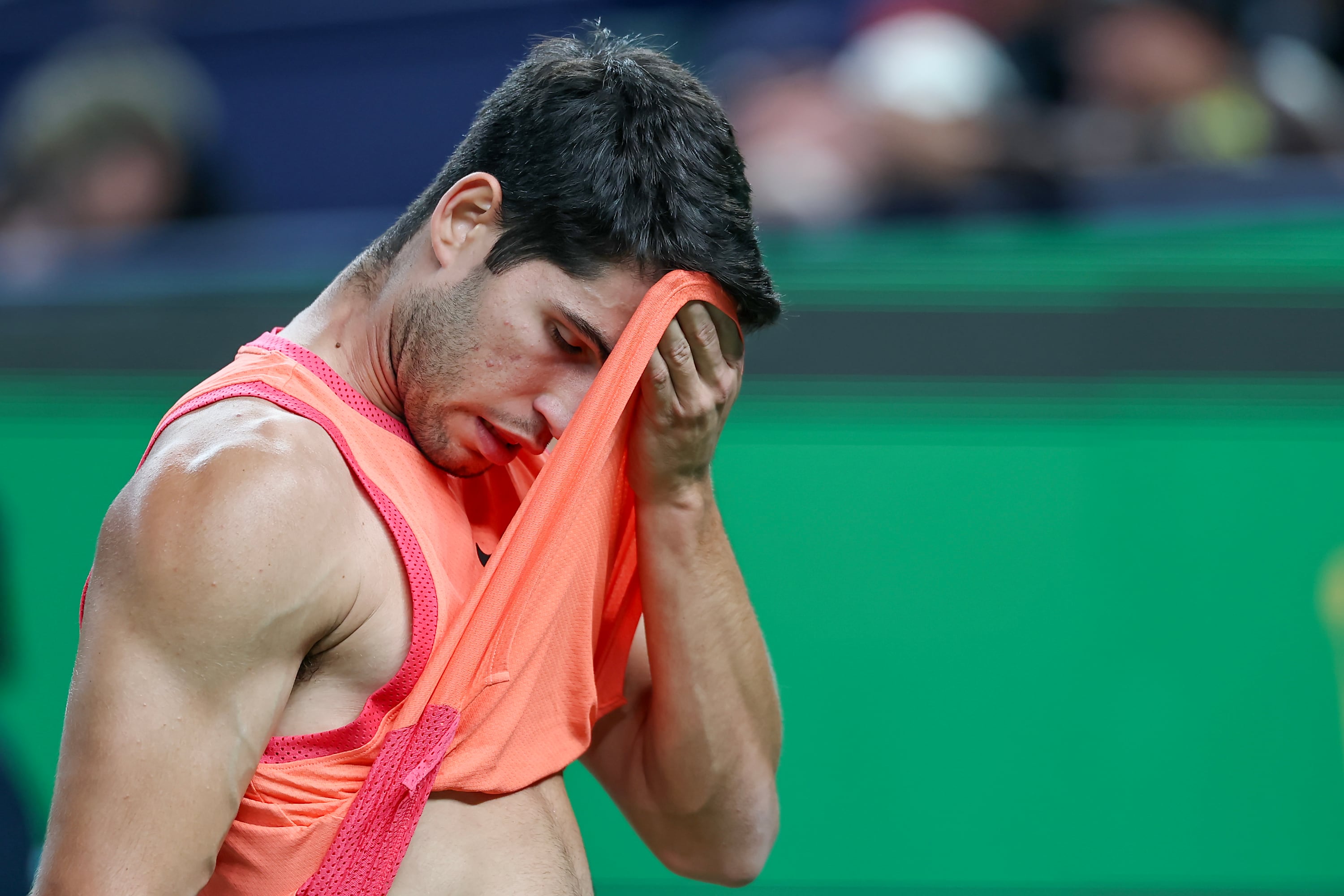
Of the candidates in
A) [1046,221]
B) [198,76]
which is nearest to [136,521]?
[1046,221]

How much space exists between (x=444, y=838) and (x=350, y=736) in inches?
4.7

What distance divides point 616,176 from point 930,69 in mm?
1489

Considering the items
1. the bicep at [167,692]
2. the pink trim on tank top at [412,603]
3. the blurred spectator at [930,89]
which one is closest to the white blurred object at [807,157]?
the blurred spectator at [930,89]

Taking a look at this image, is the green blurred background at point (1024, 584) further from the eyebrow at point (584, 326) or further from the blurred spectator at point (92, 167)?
the eyebrow at point (584, 326)

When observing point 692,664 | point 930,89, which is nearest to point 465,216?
point 692,664

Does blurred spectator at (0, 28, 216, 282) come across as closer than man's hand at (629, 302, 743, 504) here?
No

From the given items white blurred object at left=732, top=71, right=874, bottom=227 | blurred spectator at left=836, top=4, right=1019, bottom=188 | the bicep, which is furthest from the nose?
blurred spectator at left=836, top=4, right=1019, bottom=188

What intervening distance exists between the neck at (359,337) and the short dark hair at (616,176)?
0.04 m

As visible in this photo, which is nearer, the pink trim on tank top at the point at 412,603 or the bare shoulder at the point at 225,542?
the bare shoulder at the point at 225,542

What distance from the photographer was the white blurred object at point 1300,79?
7.26ft

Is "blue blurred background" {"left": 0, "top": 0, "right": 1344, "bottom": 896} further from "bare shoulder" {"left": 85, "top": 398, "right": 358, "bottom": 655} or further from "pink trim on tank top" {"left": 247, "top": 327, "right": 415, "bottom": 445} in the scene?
"bare shoulder" {"left": 85, "top": 398, "right": 358, "bottom": 655}

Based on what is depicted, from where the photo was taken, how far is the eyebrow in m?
0.99

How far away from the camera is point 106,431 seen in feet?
6.54

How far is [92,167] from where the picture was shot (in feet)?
7.98
